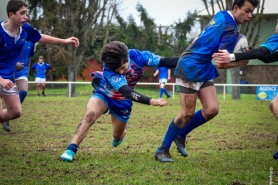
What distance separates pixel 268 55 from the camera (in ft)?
19.5

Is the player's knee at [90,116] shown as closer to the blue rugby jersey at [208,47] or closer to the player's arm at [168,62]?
the player's arm at [168,62]

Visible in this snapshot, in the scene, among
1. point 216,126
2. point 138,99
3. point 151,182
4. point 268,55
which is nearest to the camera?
point 151,182

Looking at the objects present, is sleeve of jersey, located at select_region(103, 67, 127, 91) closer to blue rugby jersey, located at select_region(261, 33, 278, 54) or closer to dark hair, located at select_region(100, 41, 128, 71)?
dark hair, located at select_region(100, 41, 128, 71)

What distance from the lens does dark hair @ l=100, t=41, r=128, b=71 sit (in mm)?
5901

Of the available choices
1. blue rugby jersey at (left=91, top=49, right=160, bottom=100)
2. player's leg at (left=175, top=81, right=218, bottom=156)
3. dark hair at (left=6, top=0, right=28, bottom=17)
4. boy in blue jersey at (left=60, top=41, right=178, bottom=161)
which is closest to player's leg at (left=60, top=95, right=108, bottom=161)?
boy in blue jersey at (left=60, top=41, right=178, bottom=161)

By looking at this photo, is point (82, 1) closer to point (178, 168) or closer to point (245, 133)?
point (245, 133)

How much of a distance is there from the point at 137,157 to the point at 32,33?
2.47m

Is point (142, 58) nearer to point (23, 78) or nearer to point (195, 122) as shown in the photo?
point (195, 122)

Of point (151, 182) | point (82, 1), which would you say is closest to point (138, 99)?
point (151, 182)

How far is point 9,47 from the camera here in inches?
267

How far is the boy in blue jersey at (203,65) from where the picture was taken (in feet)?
19.3

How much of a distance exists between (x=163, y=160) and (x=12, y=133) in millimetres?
4208

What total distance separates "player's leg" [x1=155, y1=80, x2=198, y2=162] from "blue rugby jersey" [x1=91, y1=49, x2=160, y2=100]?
0.55 m

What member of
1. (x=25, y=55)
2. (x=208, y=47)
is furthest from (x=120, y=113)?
(x=25, y=55)
